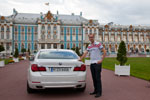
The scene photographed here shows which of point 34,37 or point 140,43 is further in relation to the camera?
point 140,43

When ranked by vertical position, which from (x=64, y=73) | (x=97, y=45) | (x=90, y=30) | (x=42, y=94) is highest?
(x=90, y=30)

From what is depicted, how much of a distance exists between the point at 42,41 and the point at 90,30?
19.4m

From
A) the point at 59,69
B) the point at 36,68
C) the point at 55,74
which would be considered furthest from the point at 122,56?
the point at 36,68

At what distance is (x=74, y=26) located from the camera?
204 ft

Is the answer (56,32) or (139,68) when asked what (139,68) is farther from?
(56,32)

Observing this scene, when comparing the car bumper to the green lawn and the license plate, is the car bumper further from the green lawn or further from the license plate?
the green lawn

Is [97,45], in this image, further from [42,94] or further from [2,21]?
[2,21]

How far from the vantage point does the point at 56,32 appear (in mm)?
59812

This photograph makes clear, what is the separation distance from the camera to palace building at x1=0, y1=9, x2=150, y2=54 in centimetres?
5793

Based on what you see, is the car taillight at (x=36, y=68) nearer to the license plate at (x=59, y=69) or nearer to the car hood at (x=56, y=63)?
the car hood at (x=56, y=63)

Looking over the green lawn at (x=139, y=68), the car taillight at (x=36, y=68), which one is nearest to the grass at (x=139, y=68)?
the green lawn at (x=139, y=68)

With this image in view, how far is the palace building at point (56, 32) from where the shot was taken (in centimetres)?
5793

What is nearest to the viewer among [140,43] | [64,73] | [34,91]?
[64,73]

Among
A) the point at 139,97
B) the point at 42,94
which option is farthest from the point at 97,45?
the point at 42,94
